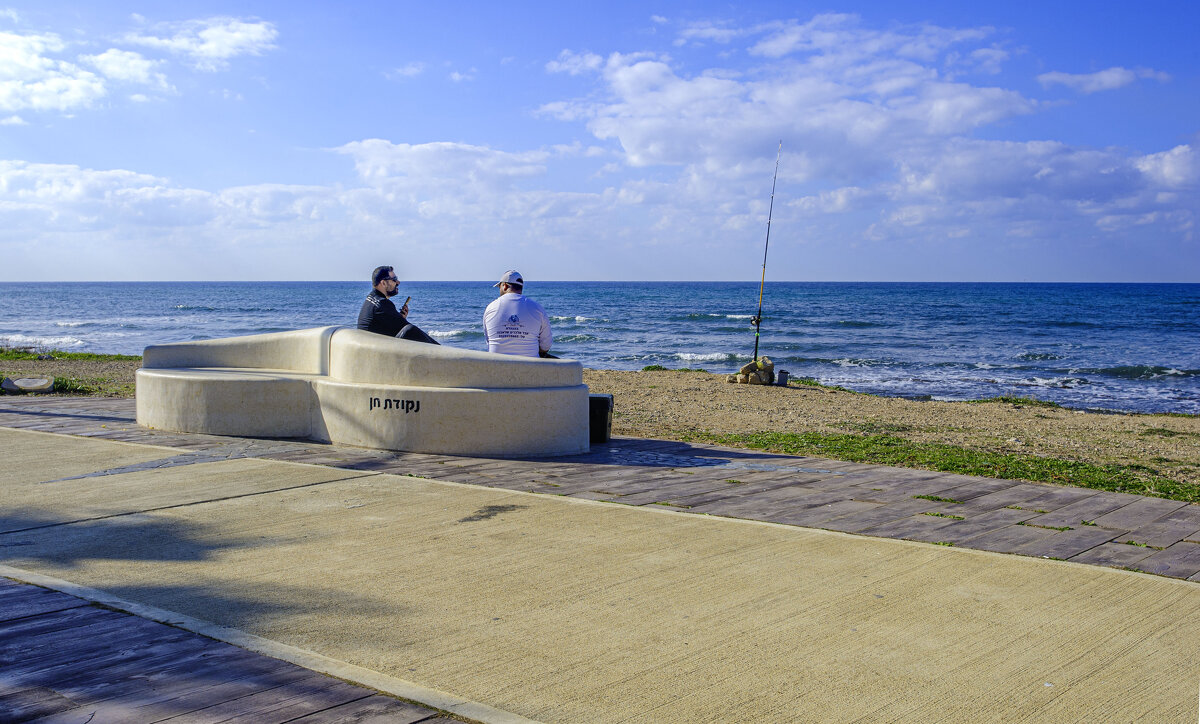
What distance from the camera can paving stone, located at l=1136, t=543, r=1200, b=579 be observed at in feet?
13.4

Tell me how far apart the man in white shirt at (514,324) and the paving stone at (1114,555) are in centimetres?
439

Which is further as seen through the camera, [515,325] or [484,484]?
[515,325]

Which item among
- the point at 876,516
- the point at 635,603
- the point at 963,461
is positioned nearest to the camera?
the point at 635,603

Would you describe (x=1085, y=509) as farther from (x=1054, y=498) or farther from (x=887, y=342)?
(x=887, y=342)

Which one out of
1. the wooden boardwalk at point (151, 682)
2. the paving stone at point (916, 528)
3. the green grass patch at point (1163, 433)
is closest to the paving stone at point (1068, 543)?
the paving stone at point (916, 528)

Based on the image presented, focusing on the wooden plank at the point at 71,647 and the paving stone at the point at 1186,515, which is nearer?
the wooden plank at the point at 71,647

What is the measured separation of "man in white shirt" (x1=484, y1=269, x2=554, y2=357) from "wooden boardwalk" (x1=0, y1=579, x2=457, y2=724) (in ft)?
15.2

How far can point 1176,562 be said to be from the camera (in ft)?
13.9

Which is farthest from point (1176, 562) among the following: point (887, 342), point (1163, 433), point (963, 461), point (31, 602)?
point (887, 342)

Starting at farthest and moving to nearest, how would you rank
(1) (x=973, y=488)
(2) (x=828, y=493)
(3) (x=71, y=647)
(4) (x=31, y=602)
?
(1) (x=973, y=488) < (2) (x=828, y=493) < (4) (x=31, y=602) < (3) (x=71, y=647)

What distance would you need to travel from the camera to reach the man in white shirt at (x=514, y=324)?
7613 millimetres

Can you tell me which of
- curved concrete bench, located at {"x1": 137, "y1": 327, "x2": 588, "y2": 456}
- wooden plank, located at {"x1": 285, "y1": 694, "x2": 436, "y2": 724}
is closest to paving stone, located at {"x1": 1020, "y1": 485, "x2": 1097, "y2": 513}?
curved concrete bench, located at {"x1": 137, "y1": 327, "x2": 588, "y2": 456}

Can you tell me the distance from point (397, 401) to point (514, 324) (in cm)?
120

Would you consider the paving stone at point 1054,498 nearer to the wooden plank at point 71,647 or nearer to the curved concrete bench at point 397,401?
the curved concrete bench at point 397,401
